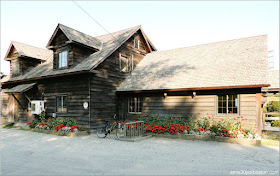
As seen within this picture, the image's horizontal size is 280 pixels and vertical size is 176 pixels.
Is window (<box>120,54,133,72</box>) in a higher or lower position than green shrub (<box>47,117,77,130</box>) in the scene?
higher

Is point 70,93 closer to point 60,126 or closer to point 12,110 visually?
point 60,126

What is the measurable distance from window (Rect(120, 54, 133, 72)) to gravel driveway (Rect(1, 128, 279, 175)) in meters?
8.19

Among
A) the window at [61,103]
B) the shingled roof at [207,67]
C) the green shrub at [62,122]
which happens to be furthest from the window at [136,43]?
the green shrub at [62,122]

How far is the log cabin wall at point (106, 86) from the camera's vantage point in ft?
43.9

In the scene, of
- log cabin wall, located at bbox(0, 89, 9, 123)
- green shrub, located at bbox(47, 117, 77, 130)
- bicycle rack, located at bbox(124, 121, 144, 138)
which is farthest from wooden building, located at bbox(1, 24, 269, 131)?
bicycle rack, located at bbox(124, 121, 144, 138)

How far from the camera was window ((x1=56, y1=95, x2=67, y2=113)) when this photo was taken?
14.7 metres

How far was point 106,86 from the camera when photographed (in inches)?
568

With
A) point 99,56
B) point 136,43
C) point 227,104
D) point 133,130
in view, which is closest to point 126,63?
point 136,43

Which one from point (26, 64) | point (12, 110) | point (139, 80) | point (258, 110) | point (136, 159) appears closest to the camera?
point (136, 159)

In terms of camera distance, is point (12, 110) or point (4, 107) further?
point (4, 107)

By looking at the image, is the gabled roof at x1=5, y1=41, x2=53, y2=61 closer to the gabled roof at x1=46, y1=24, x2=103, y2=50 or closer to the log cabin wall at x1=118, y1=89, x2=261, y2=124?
the gabled roof at x1=46, y1=24, x2=103, y2=50

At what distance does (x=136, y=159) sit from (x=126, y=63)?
11011 mm

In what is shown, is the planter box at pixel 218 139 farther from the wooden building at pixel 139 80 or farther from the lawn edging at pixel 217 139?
the wooden building at pixel 139 80

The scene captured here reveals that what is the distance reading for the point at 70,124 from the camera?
13273 mm
